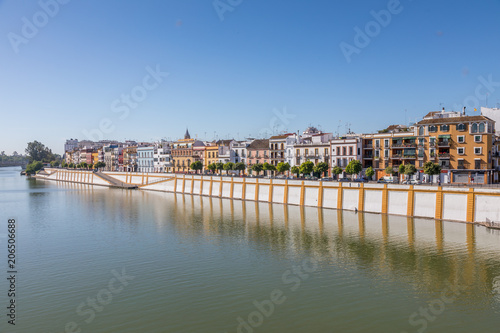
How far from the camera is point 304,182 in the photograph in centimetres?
6600

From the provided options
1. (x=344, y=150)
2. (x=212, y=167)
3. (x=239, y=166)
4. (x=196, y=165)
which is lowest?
(x=212, y=167)

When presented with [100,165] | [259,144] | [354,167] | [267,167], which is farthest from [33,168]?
[354,167]

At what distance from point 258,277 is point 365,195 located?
106ft

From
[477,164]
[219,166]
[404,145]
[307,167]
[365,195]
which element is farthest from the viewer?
[219,166]

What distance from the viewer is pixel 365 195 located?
56.7m

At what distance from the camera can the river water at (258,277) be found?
22359 millimetres

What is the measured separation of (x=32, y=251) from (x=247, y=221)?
26.7m

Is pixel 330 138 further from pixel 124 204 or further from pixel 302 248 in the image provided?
pixel 302 248

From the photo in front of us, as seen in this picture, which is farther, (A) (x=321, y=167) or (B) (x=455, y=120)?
(A) (x=321, y=167)

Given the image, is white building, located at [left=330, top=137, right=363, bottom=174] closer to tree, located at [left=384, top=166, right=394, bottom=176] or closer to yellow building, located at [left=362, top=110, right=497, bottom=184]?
yellow building, located at [left=362, top=110, right=497, bottom=184]

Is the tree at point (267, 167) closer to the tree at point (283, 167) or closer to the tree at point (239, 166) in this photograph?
the tree at point (283, 167)

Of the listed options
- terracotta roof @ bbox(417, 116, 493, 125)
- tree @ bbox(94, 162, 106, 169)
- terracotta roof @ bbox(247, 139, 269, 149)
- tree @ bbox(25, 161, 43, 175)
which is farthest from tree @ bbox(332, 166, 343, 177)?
tree @ bbox(25, 161, 43, 175)

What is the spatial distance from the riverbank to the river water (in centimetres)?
251

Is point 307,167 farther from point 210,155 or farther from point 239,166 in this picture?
point 210,155
